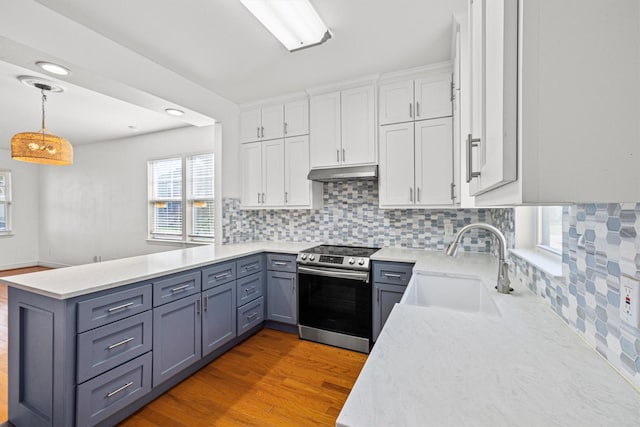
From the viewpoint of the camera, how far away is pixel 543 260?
4.58 ft

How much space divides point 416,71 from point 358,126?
688mm

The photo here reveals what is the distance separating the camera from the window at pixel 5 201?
5.71 metres

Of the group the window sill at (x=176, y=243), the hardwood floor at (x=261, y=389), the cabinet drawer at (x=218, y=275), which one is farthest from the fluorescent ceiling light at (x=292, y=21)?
the window sill at (x=176, y=243)

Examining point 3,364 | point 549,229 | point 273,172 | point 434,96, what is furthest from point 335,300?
point 3,364

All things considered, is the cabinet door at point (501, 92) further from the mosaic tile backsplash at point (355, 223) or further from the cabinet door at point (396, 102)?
the mosaic tile backsplash at point (355, 223)

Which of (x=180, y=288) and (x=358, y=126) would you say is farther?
(x=358, y=126)

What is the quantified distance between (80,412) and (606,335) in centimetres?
232

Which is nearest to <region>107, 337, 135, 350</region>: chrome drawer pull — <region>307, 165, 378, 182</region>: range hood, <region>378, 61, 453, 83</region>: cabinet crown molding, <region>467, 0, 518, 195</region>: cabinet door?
<region>307, 165, 378, 182</region>: range hood

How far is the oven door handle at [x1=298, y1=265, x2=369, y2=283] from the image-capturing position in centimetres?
238

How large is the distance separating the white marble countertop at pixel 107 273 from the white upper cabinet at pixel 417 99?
6.39ft

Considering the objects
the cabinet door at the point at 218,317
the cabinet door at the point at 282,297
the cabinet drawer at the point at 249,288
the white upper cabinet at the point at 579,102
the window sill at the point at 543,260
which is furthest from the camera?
the cabinet door at the point at 282,297

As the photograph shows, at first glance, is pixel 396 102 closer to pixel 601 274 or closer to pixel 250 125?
pixel 250 125

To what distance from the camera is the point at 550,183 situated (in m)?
0.44

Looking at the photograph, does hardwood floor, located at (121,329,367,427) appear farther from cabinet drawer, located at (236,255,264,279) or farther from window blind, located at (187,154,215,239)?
window blind, located at (187,154,215,239)
